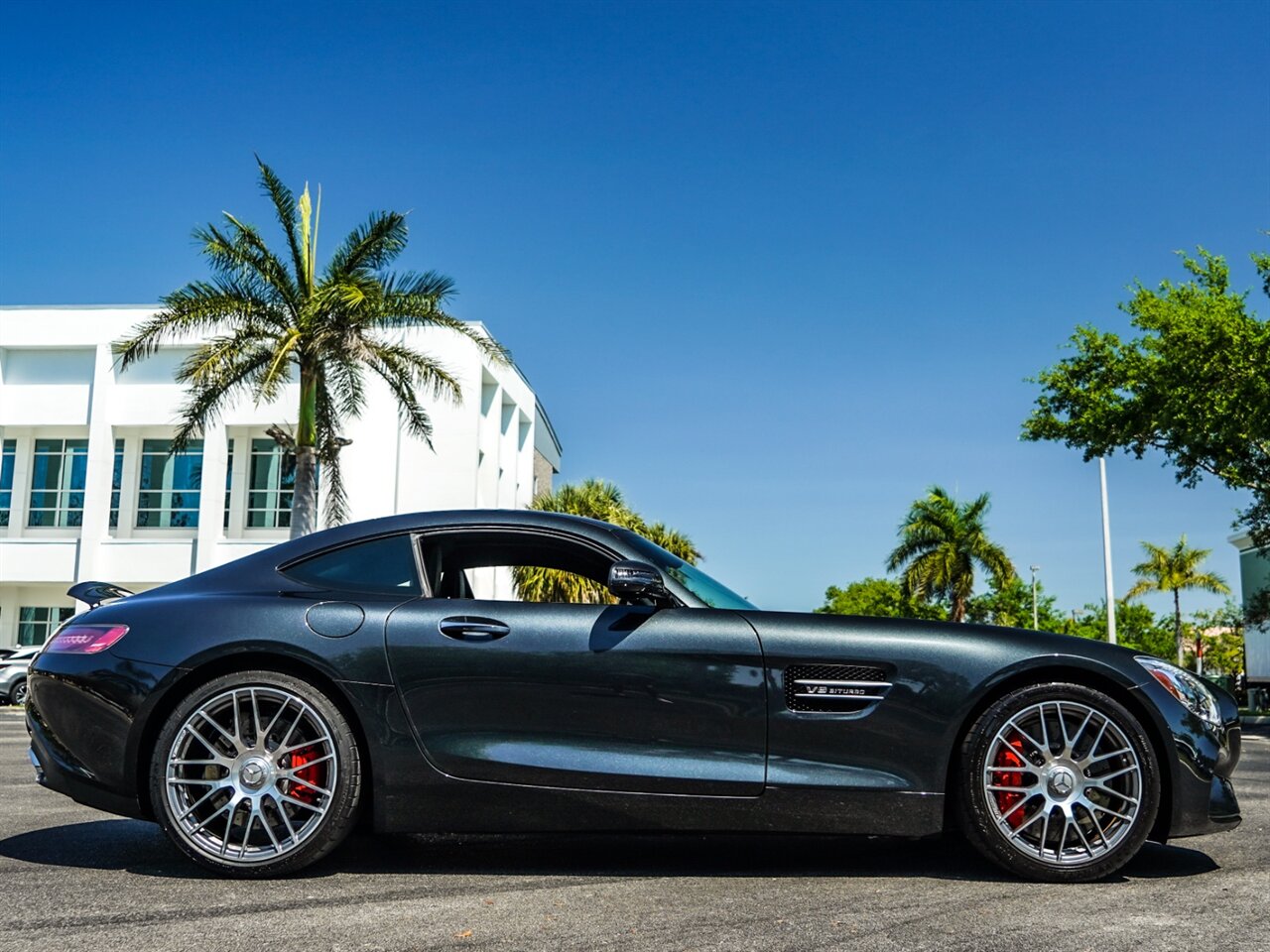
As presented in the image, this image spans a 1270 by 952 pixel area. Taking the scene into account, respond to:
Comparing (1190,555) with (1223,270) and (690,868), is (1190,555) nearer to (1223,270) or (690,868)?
(1223,270)

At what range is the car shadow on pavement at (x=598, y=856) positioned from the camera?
4.63 m

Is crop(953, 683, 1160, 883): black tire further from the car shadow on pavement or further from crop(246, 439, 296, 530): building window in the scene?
crop(246, 439, 296, 530): building window

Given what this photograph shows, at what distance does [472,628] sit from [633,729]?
0.70 meters

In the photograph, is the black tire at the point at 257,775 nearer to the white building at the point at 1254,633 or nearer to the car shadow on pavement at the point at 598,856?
the car shadow on pavement at the point at 598,856

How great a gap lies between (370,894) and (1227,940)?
8.75 ft

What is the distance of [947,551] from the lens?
54.2 meters

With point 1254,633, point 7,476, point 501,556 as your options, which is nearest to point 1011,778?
point 501,556

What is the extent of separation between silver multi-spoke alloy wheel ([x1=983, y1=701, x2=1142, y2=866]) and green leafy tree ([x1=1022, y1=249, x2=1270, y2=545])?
21.3m

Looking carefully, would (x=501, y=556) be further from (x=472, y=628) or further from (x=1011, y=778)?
(x=1011, y=778)

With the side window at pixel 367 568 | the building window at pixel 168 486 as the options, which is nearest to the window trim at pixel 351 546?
the side window at pixel 367 568

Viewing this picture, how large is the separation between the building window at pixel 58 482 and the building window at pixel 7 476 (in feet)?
2.11

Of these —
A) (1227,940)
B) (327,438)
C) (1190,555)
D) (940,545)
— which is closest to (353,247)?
(327,438)

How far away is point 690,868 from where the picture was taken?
4660 millimetres

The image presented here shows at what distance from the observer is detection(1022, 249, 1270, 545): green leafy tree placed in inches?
957
